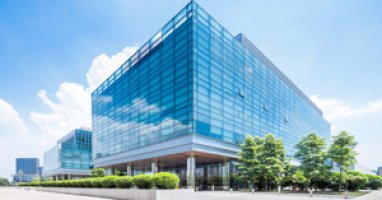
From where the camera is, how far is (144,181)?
16.0m

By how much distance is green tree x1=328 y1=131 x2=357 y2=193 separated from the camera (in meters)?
30.5

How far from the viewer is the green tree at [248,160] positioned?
33.1 m

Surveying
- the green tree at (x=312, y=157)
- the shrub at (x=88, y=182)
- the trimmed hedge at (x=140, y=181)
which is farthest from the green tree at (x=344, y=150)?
the shrub at (x=88, y=182)

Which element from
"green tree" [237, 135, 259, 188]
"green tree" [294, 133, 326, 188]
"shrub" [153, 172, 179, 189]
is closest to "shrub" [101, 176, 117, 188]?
"shrub" [153, 172, 179, 189]

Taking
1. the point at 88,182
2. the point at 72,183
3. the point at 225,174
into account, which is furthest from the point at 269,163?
the point at 72,183

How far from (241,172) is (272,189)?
6493mm

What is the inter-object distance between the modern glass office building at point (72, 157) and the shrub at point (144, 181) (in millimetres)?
73505

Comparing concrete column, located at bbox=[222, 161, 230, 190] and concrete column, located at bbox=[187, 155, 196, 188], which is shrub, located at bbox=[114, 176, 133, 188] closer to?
concrete column, located at bbox=[187, 155, 196, 188]

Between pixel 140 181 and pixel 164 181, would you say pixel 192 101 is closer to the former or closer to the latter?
pixel 140 181

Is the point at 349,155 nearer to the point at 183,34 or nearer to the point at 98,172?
the point at 183,34

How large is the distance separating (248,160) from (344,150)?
1172cm

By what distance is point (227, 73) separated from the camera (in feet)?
123

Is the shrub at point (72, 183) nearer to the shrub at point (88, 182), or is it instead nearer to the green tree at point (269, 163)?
the shrub at point (88, 182)

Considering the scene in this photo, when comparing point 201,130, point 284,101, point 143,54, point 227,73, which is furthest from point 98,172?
point 284,101
